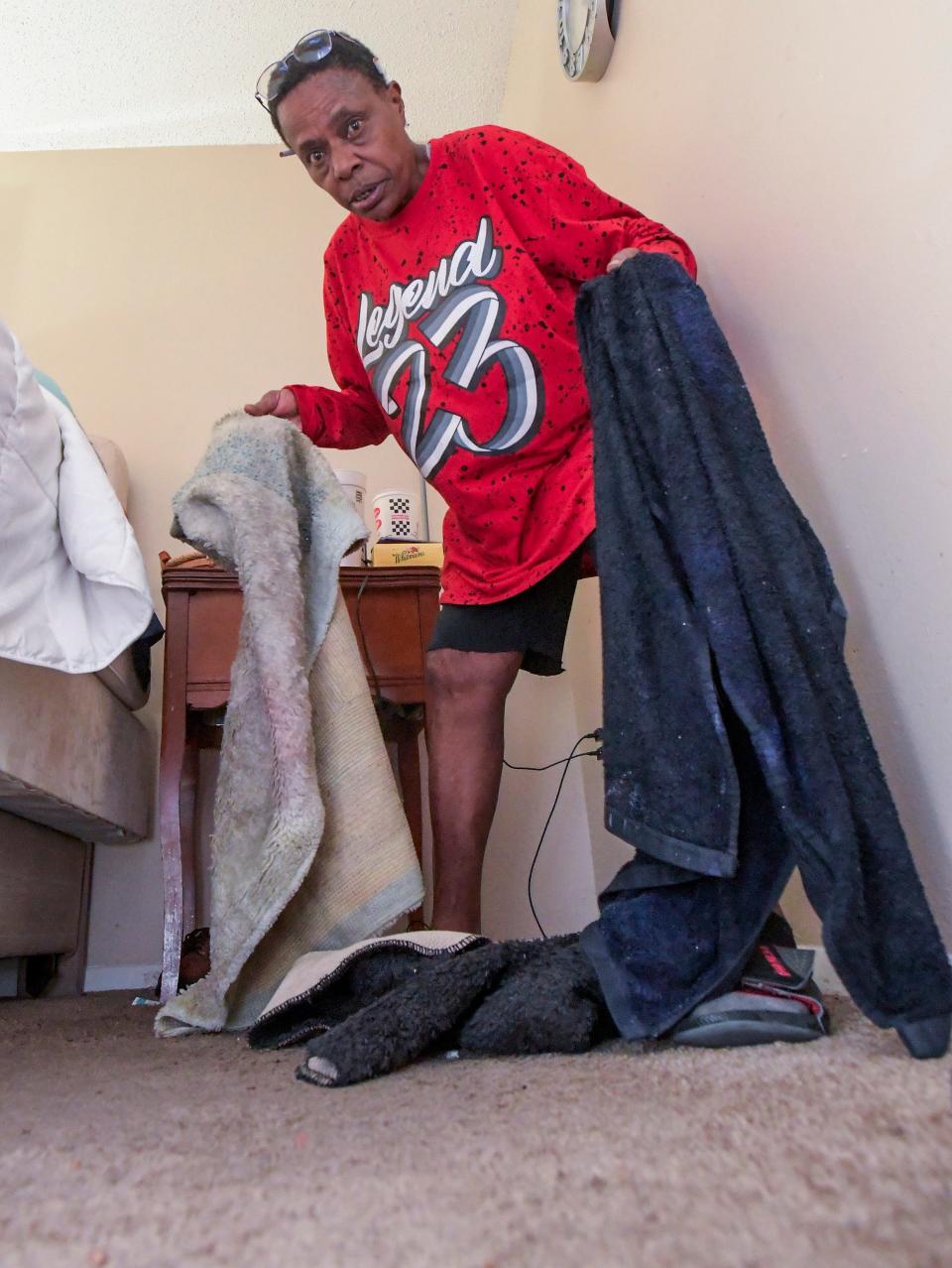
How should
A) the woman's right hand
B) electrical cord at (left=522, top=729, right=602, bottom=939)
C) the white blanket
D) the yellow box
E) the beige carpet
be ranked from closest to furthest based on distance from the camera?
the beige carpet, the white blanket, the woman's right hand, the yellow box, electrical cord at (left=522, top=729, right=602, bottom=939)

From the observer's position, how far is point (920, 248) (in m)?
0.61

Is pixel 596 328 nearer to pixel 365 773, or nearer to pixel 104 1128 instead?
pixel 365 773

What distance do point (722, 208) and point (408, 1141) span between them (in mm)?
906

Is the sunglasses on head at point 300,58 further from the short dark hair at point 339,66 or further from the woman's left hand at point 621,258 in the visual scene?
the woman's left hand at point 621,258

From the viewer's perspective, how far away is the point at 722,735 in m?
0.60

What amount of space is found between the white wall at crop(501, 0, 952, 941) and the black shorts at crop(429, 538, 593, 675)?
0.28 m

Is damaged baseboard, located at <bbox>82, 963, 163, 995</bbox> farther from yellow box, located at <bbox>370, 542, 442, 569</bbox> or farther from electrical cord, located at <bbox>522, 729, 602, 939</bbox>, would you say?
yellow box, located at <bbox>370, 542, 442, 569</bbox>

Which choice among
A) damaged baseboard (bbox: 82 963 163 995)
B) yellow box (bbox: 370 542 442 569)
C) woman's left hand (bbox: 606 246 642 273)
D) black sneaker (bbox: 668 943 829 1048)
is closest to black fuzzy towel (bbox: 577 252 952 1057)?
black sneaker (bbox: 668 943 829 1048)

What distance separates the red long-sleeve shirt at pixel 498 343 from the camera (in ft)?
3.24

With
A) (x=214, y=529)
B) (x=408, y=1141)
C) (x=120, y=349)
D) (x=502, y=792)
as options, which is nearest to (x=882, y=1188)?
(x=408, y=1141)

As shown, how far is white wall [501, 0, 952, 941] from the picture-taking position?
2.01ft

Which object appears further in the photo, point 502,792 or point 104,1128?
point 502,792

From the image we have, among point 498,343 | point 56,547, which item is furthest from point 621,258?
point 56,547

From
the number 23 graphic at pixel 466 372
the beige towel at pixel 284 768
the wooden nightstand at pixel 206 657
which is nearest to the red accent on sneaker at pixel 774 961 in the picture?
the beige towel at pixel 284 768
